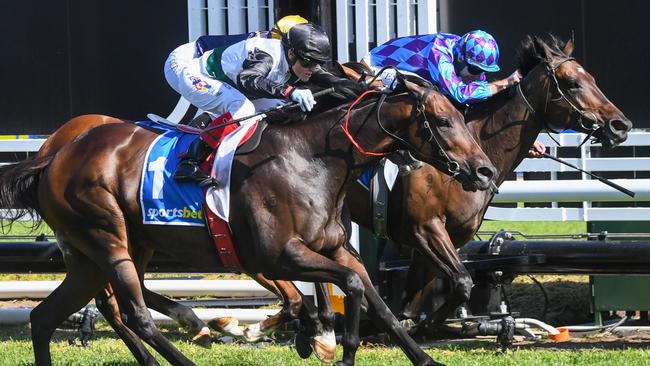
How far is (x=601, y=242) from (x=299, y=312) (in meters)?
2.39

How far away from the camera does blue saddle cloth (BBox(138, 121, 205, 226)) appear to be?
681 centimetres

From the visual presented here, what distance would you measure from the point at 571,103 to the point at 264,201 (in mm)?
2297

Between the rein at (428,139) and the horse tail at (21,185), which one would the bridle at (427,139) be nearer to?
the rein at (428,139)

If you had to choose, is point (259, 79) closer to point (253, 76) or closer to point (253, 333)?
point (253, 76)

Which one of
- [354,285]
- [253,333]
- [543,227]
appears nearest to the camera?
[354,285]

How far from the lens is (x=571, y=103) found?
7.86 metres

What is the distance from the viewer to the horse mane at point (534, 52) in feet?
26.2

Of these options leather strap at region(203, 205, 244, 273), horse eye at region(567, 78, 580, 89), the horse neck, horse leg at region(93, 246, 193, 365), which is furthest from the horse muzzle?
horse leg at region(93, 246, 193, 365)

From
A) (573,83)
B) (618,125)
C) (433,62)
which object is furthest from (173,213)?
(618,125)

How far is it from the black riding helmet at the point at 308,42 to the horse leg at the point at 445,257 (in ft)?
4.99

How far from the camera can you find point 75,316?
8.95 m

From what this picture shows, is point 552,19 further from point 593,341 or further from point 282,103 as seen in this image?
point 282,103

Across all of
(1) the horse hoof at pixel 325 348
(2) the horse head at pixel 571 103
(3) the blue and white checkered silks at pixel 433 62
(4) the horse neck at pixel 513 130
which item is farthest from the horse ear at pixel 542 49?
(1) the horse hoof at pixel 325 348

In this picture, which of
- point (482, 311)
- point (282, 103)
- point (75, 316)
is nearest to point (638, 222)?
point (482, 311)
